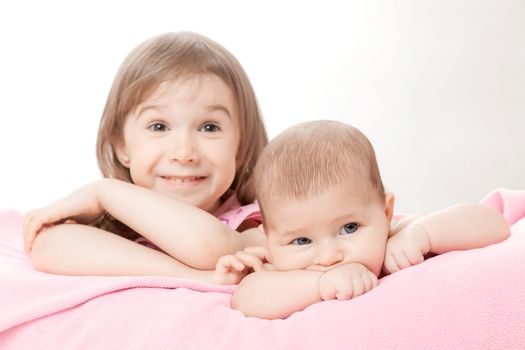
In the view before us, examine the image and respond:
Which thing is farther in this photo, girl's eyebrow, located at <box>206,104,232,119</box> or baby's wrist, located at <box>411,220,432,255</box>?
girl's eyebrow, located at <box>206,104,232,119</box>

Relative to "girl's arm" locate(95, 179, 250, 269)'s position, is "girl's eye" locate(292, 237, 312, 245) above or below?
above

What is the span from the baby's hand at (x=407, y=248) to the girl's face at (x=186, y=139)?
0.58 meters

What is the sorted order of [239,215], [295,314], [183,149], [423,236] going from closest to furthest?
[295,314] → [423,236] → [183,149] → [239,215]

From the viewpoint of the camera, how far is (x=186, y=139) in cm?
161

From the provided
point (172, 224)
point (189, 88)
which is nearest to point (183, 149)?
point (189, 88)

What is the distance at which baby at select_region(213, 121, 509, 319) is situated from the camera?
114cm

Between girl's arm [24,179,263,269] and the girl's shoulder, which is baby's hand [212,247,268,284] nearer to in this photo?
girl's arm [24,179,263,269]

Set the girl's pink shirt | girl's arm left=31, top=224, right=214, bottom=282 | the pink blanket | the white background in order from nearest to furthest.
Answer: the pink blanket, girl's arm left=31, top=224, right=214, bottom=282, the girl's pink shirt, the white background

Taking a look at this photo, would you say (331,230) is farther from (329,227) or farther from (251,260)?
(251,260)

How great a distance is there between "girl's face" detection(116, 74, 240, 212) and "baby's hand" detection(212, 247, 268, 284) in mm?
364

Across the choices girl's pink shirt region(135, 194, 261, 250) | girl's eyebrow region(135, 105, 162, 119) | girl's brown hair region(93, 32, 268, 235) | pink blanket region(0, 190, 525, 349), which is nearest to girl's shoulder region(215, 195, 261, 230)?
girl's pink shirt region(135, 194, 261, 250)

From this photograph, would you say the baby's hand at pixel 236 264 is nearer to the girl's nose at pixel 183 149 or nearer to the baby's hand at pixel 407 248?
the baby's hand at pixel 407 248

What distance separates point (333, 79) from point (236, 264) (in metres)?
2.00

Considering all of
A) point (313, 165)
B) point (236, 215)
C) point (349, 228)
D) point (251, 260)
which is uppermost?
point (313, 165)
